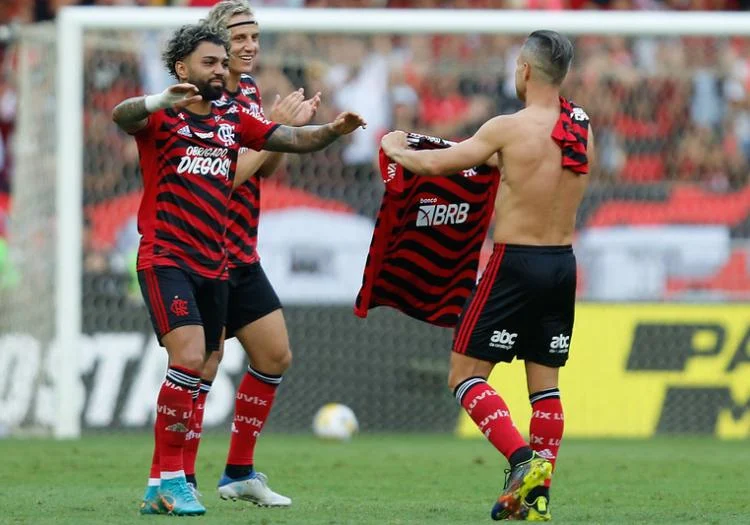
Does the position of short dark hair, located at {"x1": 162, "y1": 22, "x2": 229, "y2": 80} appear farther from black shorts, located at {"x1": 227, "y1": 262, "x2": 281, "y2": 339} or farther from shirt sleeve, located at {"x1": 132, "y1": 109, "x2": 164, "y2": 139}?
black shorts, located at {"x1": 227, "y1": 262, "x2": 281, "y2": 339}

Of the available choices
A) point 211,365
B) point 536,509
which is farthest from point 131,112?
point 536,509

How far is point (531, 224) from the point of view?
21.1ft

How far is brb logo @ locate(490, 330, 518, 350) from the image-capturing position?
6426 mm

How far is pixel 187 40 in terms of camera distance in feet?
21.3

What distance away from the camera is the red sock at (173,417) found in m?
6.41

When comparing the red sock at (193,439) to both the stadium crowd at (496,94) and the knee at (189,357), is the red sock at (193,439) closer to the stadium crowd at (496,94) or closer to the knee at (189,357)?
the knee at (189,357)

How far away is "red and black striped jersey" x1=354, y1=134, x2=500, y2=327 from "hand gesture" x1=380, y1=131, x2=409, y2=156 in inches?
20.5

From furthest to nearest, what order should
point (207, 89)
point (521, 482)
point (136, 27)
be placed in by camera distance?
point (136, 27), point (207, 89), point (521, 482)

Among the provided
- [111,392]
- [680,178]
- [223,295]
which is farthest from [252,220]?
[680,178]

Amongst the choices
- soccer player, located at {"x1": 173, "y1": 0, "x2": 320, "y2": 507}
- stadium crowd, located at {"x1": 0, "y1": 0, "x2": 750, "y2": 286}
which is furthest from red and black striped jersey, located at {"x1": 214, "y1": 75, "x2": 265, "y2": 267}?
stadium crowd, located at {"x1": 0, "y1": 0, "x2": 750, "y2": 286}

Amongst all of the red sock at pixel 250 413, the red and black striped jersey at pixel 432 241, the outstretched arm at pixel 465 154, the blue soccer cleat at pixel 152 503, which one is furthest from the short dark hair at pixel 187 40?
the blue soccer cleat at pixel 152 503

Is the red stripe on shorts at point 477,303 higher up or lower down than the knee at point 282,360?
higher up

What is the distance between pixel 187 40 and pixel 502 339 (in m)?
1.84

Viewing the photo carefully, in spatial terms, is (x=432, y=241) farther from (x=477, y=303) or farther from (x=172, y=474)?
(x=172, y=474)
